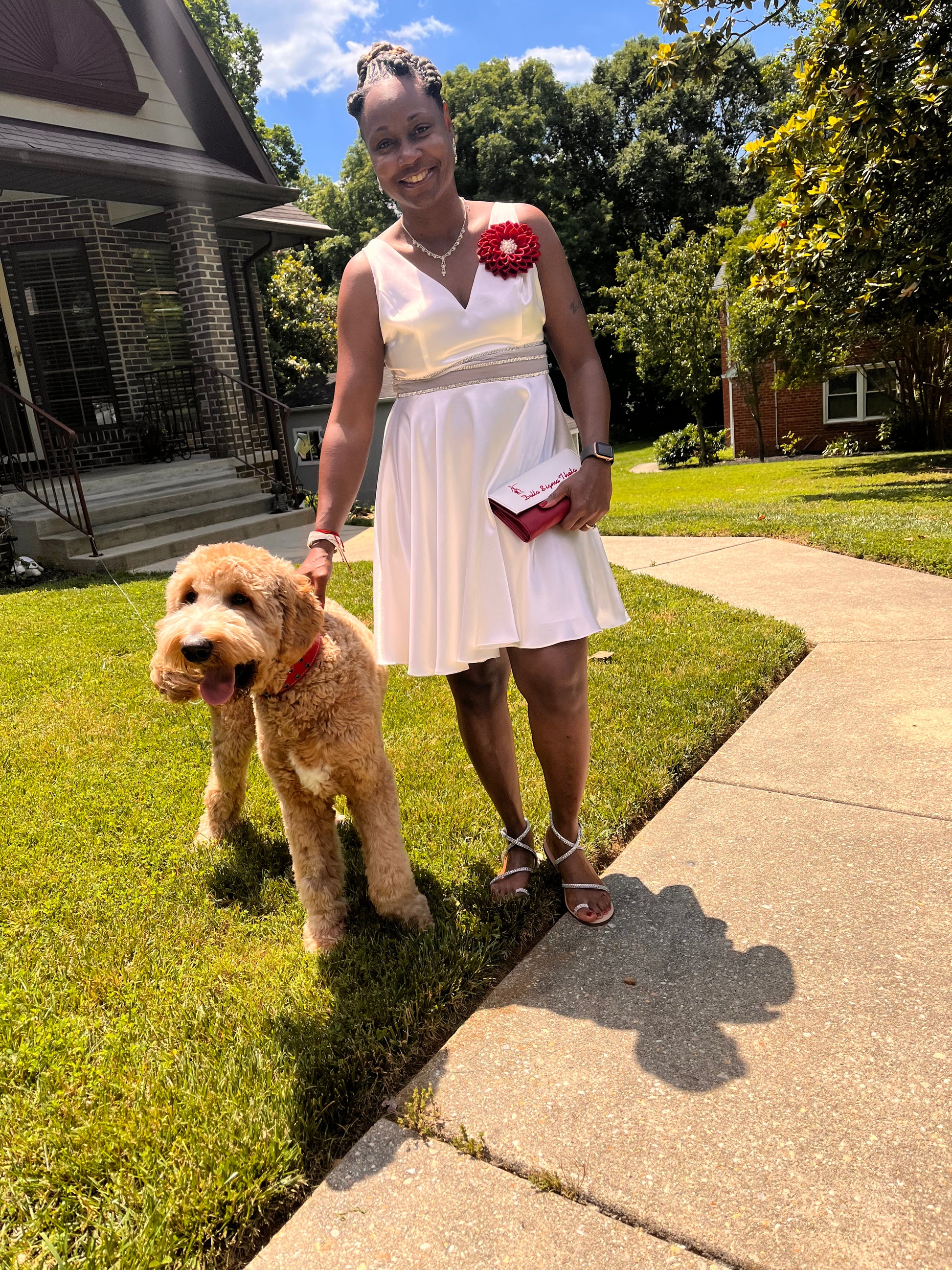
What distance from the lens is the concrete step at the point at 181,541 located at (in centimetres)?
880

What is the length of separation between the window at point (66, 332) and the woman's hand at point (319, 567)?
36.2 ft

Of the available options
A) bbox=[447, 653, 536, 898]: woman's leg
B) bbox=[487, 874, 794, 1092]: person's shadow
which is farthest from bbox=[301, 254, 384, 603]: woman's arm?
bbox=[487, 874, 794, 1092]: person's shadow

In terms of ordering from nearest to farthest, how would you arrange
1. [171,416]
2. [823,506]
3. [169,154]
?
[823,506] < [169,154] < [171,416]

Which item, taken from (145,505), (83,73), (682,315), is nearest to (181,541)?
(145,505)

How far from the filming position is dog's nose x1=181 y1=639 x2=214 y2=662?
80.4 inches

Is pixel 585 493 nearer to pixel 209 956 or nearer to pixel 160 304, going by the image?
pixel 209 956

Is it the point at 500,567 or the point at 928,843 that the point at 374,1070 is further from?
the point at 928,843

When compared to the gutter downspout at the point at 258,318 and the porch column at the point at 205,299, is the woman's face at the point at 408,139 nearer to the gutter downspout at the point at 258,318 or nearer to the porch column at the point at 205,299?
the porch column at the point at 205,299

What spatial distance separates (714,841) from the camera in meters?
2.86

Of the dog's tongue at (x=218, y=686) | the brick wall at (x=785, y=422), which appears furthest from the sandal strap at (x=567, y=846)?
the brick wall at (x=785, y=422)

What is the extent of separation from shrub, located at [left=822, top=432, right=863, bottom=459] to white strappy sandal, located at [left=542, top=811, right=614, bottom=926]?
822 inches

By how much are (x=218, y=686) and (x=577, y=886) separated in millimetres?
1216

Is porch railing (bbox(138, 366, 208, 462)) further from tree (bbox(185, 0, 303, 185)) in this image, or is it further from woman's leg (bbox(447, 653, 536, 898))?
tree (bbox(185, 0, 303, 185))

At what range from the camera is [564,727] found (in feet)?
8.08
